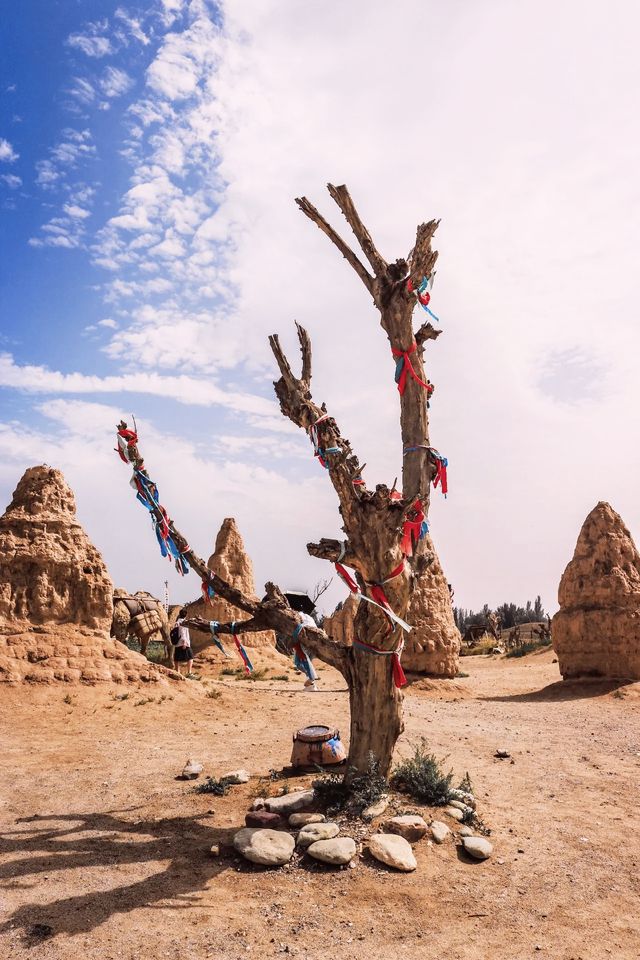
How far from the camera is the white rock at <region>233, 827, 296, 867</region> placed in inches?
178

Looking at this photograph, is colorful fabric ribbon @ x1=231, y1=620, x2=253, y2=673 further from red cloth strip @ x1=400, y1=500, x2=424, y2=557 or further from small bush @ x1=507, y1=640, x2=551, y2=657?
small bush @ x1=507, y1=640, x2=551, y2=657

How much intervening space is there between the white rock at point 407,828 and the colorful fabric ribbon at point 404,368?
12.4 ft

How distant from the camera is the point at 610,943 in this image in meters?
3.69

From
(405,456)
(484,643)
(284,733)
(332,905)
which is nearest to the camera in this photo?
(332,905)

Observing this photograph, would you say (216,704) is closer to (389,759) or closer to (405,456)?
(389,759)

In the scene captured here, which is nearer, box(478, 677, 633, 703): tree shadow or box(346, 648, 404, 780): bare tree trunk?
box(346, 648, 404, 780): bare tree trunk

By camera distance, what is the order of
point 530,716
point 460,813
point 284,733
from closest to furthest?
point 460,813, point 284,733, point 530,716

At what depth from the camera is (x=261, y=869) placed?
14.7ft

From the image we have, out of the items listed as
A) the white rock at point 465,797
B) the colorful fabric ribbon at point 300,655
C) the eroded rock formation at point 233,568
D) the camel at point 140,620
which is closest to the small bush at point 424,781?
the white rock at point 465,797

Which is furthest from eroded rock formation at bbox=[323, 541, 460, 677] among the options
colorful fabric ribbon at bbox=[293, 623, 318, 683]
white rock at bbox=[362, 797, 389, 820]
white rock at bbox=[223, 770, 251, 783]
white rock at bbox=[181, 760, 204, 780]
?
white rock at bbox=[362, 797, 389, 820]

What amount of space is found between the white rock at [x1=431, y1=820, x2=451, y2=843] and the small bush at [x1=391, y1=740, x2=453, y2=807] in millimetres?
367

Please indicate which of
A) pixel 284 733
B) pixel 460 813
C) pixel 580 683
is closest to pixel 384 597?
pixel 460 813

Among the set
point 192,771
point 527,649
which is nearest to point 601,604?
point 192,771

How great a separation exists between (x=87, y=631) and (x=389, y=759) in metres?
7.28
